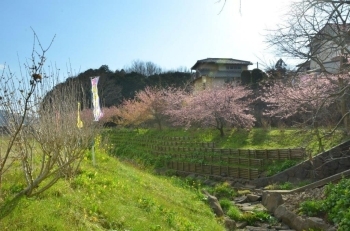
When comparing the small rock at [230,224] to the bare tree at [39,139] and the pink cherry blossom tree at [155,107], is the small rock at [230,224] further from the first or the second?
the pink cherry blossom tree at [155,107]

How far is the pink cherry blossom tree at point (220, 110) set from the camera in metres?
22.0

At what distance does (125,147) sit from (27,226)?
23.1 m

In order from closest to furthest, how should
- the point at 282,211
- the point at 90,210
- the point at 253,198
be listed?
the point at 90,210
the point at 282,211
the point at 253,198

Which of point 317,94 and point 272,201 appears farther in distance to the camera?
point 272,201

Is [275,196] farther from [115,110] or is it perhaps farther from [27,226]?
[115,110]

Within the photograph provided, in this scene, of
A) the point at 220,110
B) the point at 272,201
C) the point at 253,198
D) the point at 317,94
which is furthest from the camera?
the point at 220,110

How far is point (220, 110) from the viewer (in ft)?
72.5

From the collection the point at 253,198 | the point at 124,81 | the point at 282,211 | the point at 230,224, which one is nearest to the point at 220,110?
the point at 253,198

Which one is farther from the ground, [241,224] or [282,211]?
[282,211]

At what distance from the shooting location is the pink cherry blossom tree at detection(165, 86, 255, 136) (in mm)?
22031

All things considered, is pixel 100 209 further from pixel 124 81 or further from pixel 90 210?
pixel 124 81

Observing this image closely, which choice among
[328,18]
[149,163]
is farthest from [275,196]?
[149,163]

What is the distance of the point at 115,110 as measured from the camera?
38844 mm

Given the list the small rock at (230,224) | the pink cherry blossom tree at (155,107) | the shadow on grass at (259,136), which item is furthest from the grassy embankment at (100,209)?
the pink cherry blossom tree at (155,107)
